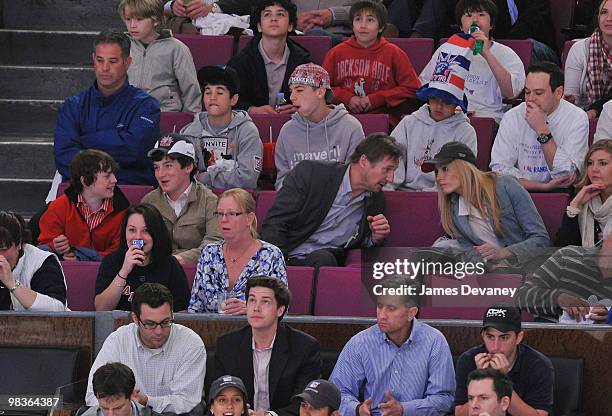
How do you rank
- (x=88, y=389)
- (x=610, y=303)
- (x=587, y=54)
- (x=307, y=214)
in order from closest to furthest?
(x=88, y=389)
(x=610, y=303)
(x=307, y=214)
(x=587, y=54)

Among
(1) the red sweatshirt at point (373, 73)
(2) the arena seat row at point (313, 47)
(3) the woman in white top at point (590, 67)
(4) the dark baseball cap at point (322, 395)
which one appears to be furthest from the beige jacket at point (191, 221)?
(3) the woman in white top at point (590, 67)

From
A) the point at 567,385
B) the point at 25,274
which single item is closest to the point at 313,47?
the point at 25,274

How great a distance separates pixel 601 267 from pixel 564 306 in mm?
313

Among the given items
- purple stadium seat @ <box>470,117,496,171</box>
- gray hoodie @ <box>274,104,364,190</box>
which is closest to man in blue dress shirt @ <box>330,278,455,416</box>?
gray hoodie @ <box>274,104,364,190</box>

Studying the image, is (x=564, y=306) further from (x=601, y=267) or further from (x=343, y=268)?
(x=343, y=268)

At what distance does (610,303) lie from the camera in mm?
6988

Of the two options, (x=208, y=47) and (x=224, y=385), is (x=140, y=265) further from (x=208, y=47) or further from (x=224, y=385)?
(x=208, y=47)

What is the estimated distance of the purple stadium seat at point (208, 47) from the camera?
31.5 ft

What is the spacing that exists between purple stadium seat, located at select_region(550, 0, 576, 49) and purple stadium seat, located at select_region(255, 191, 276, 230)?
116 inches

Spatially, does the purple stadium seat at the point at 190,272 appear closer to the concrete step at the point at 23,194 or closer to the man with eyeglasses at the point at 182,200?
the man with eyeglasses at the point at 182,200

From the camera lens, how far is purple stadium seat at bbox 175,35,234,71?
9.60 metres

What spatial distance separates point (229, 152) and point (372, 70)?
1.18 metres

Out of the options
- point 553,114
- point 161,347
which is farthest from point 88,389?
point 553,114

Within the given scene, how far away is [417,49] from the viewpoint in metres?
9.46
